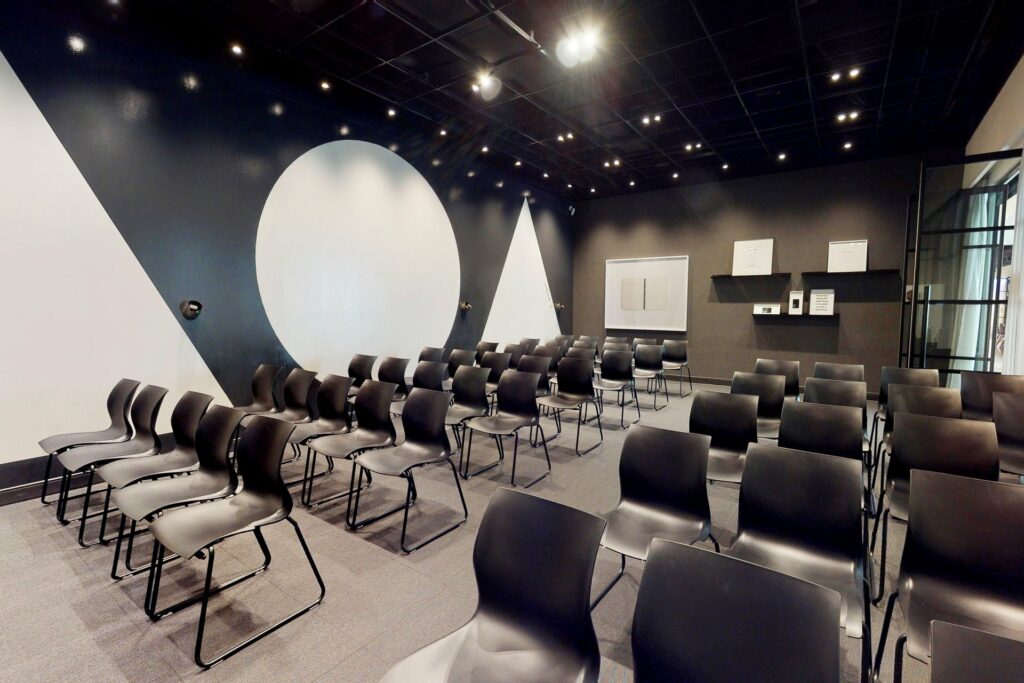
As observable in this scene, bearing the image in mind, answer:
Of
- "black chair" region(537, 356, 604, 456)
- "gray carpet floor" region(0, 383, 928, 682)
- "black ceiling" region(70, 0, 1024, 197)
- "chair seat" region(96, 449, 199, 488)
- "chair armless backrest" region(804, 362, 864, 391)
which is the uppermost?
"black ceiling" region(70, 0, 1024, 197)

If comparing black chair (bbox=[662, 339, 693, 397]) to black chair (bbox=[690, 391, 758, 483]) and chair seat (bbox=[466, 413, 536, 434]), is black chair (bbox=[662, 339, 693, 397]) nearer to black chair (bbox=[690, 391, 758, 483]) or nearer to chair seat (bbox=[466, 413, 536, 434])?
chair seat (bbox=[466, 413, 536, 434])

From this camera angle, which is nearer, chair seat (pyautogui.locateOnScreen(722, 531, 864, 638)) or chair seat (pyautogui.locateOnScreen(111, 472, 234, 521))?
chair seat (pyautogui.locateOnScreen(722, 531, 864, 638))

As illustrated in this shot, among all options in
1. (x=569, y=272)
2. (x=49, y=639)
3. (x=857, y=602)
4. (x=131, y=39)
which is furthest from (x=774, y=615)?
(x=569, y=272)

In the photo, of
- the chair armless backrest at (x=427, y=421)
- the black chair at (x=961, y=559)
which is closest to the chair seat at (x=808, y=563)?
the black chair at (x=961, y=559)

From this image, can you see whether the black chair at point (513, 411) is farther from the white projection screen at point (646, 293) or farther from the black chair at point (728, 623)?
the white projection screen at point (646, 293)

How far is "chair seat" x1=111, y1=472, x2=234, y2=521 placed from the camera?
2.33 m

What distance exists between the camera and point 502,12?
3758mm

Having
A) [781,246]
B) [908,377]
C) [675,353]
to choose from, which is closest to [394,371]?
[675,353]

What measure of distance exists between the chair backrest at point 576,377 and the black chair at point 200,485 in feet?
10.8

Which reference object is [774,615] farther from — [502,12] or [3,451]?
[3,451]

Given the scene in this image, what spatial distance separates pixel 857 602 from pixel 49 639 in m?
3.49

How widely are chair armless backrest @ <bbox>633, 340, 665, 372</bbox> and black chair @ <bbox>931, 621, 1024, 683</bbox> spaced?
236 inches

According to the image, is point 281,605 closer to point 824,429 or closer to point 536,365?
point 824,429

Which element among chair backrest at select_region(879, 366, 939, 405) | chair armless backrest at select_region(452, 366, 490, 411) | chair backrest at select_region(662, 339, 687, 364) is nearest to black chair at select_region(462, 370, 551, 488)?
chair armless backrest at select_region(452, 366, 490, 411)
